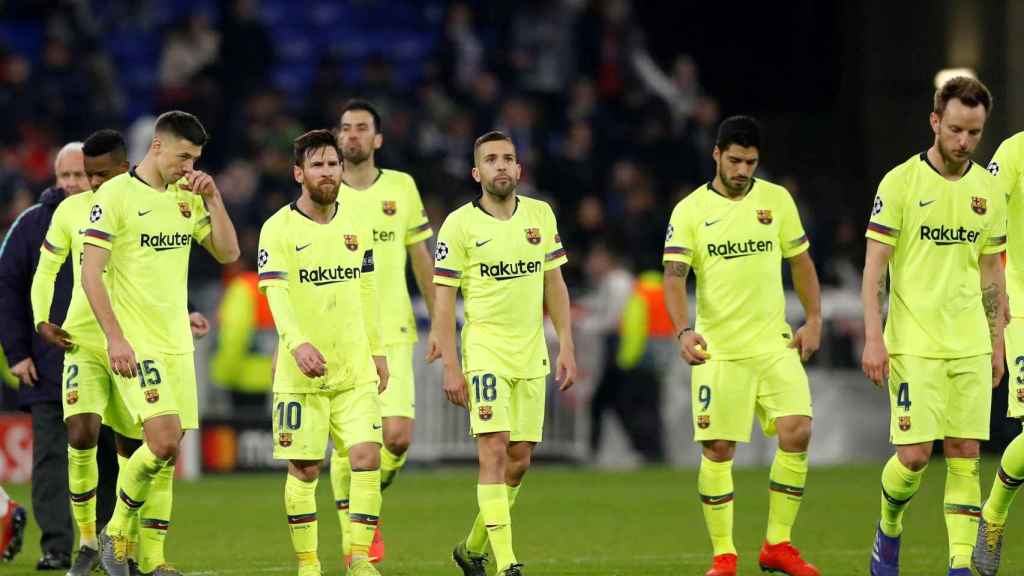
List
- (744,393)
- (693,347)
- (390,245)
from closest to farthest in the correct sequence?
(693,347), (744,393), (390,245)

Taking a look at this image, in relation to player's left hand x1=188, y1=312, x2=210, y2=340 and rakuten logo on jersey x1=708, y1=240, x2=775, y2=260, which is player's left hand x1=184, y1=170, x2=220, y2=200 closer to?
player's left hand x1=188, y1=312, x2=210, y2=340

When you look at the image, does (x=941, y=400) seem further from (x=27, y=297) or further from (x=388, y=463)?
(x=27, y=297)

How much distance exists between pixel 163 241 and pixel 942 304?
149 inches

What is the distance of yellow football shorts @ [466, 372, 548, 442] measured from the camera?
29.9 feet

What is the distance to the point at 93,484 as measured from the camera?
9.62 meters

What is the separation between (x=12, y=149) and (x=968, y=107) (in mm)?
13640

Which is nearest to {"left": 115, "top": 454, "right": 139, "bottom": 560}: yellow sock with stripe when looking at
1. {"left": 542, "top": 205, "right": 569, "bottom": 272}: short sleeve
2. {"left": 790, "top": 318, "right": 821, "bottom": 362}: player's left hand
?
{"left": 542, "top": 205, "right": 569, "bottom": 272}: short sleeve

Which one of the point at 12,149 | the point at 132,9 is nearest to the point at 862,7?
the point at 132,9

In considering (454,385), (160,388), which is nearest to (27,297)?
(160,388)

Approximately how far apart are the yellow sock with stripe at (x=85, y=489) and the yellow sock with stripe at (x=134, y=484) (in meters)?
0.57

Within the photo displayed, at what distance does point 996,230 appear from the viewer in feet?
29.4

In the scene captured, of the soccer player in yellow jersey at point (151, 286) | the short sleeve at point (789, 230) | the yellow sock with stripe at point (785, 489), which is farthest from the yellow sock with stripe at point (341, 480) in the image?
the short sleeve at point (789, 230)

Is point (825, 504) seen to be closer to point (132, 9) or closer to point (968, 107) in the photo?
point (968, 107)

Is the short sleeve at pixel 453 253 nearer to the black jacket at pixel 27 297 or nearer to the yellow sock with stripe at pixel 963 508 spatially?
the black jacket at pixel 27 297
